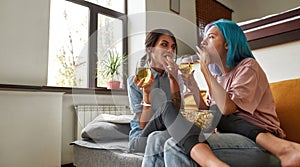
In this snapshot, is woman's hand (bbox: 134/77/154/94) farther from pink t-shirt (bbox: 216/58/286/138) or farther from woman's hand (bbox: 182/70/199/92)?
pink t-shirt (bbox: 216/58/286/138)

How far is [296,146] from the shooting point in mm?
902

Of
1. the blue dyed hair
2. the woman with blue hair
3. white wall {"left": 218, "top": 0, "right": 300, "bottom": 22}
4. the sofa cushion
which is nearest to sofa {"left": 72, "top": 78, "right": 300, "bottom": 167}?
the sofa cushion

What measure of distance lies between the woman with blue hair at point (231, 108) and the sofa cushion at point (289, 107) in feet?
0.47

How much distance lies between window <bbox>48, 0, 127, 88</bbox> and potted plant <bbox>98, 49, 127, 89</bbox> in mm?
35

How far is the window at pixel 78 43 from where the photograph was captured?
2.47m

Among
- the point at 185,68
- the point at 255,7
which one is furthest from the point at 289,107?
the point at 255,7

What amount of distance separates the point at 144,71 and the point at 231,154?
0.44 metres

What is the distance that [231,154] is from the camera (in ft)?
2.88

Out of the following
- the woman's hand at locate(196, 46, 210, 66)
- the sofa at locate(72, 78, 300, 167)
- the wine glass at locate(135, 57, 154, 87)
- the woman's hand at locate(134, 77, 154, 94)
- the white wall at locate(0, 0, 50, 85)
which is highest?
the white wall at locate(0, 0, 50, 85)

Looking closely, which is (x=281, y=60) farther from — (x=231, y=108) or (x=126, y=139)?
(x=126, y=139)

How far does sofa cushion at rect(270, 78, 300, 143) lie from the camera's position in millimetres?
1187

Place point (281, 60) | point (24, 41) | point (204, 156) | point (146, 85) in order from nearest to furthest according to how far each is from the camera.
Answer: point (204, 156), point (146, 85), point (281, 60), point (24, 41)

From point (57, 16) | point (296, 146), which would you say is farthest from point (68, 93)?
point (296, 146)

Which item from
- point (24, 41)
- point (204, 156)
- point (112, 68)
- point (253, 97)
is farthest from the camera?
point (112, 68)
